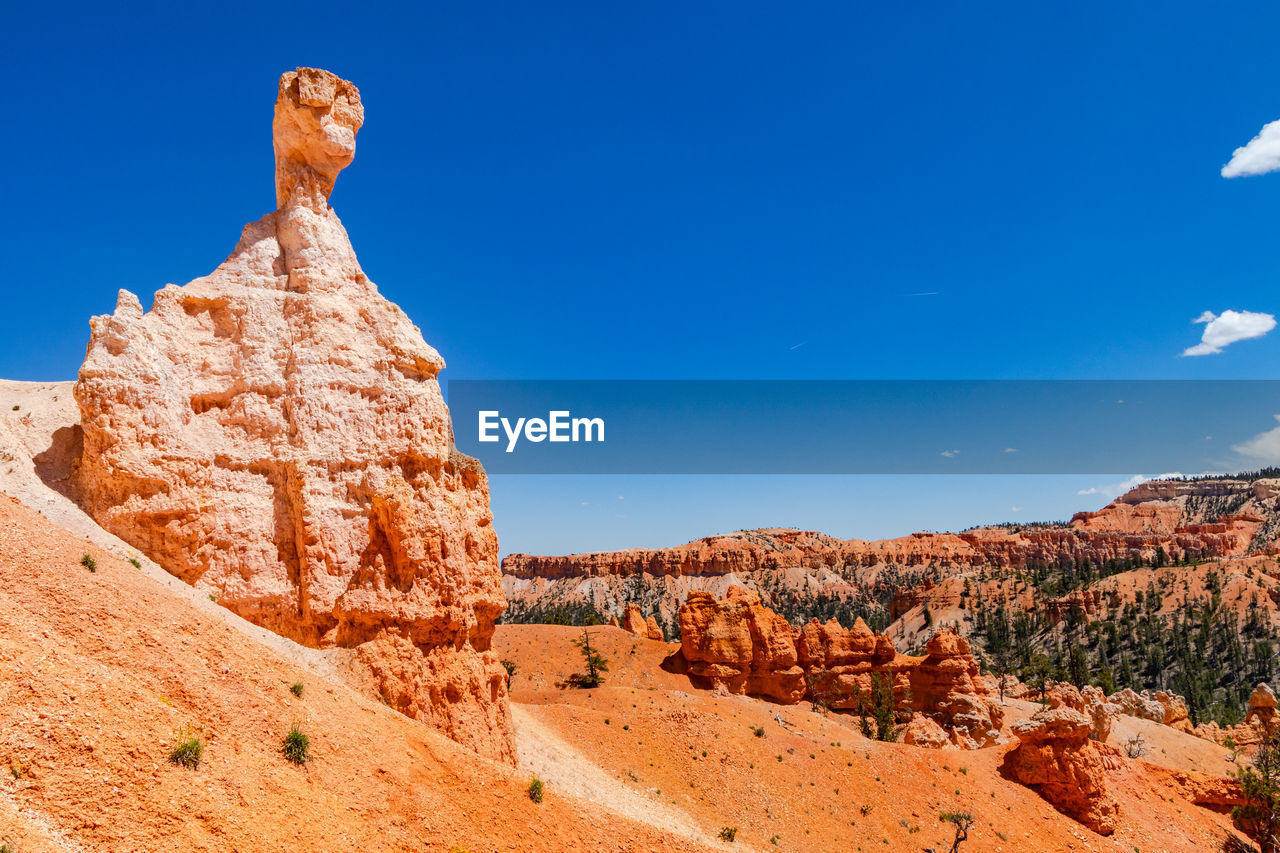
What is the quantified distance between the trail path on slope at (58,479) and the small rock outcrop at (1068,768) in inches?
1118

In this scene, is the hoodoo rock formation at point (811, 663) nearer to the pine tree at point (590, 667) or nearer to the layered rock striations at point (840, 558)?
the pine tree at point (590, 667)

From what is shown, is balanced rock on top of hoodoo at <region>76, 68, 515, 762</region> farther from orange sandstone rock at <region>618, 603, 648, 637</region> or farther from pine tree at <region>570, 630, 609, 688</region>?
orange sandstone rock at <region>618, 603, 648, 637</region>

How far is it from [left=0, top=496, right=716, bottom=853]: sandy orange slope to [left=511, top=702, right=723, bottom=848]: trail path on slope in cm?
537

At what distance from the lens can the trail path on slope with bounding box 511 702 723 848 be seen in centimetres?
2130

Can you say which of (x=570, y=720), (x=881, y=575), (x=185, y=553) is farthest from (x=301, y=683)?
(x=881, y=575)

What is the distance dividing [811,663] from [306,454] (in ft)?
142

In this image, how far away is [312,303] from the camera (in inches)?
787

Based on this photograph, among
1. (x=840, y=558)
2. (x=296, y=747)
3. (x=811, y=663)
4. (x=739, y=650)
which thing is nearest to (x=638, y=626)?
(x=739, y=650)

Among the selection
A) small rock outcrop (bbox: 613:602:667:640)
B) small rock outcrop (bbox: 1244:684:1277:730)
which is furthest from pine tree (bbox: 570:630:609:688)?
small rock outcrop (bbox: 1244:684:1277:730)

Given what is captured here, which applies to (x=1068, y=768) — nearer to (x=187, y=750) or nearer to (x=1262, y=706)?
(x=1262, y=706)

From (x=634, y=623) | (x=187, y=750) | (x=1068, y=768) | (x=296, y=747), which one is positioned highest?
(x=187, y=750)

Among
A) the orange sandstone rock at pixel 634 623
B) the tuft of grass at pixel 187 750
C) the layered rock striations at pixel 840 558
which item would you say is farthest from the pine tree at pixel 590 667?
the layered rock striations at pixel 840 558

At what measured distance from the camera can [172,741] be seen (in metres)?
9.86

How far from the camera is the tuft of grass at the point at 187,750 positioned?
9.70 m
